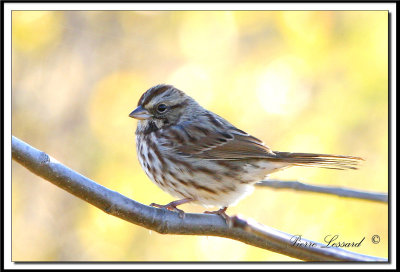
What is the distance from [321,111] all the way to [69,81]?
3.38 metres

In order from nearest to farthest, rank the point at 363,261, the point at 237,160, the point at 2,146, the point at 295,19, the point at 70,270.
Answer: the point at 363,261 → the point at 2,146 → the point at 70,270 → the point at 237,160 → the point at 295,19

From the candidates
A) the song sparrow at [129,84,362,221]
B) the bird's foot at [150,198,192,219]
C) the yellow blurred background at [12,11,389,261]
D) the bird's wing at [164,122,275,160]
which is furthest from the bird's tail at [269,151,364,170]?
the yellow blurred background at [12,11,389,261]

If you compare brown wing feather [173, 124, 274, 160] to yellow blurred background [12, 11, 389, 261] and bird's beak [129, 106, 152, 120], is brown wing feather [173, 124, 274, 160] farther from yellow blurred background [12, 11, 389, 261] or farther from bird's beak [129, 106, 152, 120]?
yellow blurred background [12, 11, 389, 261]

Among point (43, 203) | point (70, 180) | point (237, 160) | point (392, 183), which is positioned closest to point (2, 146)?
point (70, 180)

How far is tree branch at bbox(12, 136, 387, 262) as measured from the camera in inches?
138

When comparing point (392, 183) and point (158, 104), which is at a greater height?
point (158, 104)

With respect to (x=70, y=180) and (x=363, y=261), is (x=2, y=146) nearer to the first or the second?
(x=70, y=180)

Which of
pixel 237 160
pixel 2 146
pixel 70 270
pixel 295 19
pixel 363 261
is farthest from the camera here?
pixel 295 19

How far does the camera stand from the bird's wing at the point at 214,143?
5504 mm

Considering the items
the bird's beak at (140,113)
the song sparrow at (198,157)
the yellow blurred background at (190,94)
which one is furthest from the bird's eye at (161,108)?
the yellow blurred background at (190,94)

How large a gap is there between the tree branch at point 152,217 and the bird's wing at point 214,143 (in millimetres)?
1209

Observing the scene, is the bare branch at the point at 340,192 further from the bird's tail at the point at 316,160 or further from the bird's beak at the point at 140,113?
the bird's beak at the point at 140,113

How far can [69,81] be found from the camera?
7.99 metres

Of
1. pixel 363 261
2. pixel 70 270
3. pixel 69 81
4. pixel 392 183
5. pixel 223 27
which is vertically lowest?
pixel 70 270
